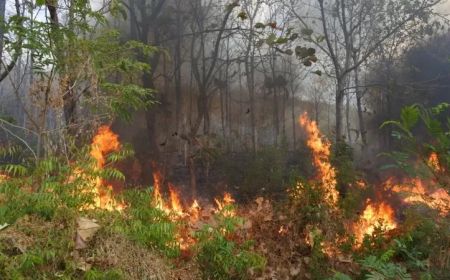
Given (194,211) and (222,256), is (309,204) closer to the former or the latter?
(222,256)

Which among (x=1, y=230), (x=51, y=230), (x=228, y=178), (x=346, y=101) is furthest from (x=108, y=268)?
(x=346, y=101)

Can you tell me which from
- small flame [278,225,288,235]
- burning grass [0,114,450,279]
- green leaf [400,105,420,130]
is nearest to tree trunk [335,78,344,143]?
burning grass [0,114,450,279]

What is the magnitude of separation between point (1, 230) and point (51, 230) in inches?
19.6

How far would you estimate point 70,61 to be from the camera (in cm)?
645

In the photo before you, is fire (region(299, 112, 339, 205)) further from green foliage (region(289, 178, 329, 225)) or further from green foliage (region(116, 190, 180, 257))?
green foliage (region(116, 190, 180, 257))

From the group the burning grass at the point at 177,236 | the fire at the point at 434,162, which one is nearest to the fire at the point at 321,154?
the burning grass at the point at 177,236

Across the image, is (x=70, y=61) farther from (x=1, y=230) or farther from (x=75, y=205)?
(x=1, y=230)

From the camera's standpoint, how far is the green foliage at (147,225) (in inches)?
200

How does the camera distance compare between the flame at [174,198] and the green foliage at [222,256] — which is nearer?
the green foliage at [222,256]

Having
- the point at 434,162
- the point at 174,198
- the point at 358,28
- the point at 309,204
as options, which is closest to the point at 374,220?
the point at 309,204

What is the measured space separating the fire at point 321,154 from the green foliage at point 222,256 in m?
3.61

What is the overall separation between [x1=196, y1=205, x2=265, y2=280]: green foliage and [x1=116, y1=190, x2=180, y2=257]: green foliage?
0.36m

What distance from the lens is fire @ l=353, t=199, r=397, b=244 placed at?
8.18 metres

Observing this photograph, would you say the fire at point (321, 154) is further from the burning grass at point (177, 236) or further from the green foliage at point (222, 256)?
the green foliage at point (222, 256)
